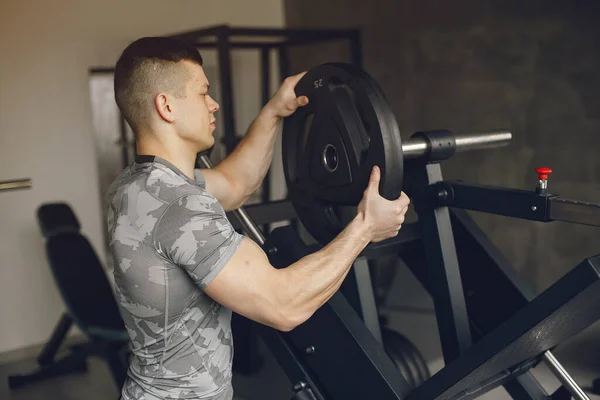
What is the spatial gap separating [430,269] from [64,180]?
2.46 m

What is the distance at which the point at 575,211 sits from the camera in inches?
50.4

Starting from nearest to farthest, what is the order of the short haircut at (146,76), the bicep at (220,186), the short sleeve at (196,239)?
the short sleeve at (196,239) < the short haircut at (146,76) < the bicep at (220,186)

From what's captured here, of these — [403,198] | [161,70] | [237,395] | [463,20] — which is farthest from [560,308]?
[463,20]

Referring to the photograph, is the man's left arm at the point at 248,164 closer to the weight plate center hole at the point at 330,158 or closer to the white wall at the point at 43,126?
the weight plate center hole at the point at 330,158

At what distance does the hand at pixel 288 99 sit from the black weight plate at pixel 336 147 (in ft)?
0.05

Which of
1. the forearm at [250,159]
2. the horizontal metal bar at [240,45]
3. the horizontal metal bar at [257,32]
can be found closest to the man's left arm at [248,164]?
the forearm at [250,159]

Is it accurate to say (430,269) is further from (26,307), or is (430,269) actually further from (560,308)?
(26,307)

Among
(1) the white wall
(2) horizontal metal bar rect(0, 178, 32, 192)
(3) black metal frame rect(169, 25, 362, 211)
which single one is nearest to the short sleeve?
(2) horizontal metal bar rect(0, 178, 32, 192)

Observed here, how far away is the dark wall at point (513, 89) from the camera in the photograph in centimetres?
283

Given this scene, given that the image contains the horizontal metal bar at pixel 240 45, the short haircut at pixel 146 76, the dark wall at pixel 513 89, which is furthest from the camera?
the horizontal metal bar at pixel 240 45

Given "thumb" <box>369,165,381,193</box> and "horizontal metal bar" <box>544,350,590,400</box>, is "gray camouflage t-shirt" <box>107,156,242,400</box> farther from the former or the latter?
"horizontal metal bar" <box>544,350,590,400</box>

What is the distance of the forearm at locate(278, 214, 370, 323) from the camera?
45.8 inches

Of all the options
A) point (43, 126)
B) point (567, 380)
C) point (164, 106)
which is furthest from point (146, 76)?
point (43, 126)

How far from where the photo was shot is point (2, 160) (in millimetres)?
3244
